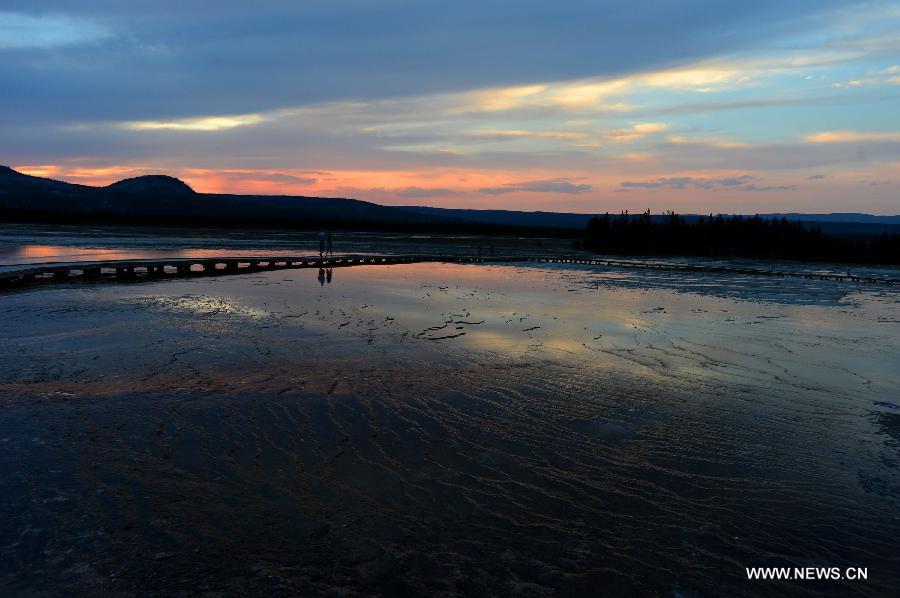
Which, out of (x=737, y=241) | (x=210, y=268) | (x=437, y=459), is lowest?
(x=437, y=459)

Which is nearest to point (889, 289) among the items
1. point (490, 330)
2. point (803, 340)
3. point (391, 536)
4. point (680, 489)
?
point (803, 340)

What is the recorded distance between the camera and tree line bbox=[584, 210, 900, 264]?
50.9m

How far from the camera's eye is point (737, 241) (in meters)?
56.2

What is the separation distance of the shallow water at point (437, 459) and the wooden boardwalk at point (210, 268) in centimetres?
1172

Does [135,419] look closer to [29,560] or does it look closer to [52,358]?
[29,560]

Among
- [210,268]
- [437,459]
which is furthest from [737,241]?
[437,459]

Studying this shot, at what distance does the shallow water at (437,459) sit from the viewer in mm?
5035

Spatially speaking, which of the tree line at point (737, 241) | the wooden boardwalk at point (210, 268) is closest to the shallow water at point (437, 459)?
the wooden boardwalk at point (210, 268)

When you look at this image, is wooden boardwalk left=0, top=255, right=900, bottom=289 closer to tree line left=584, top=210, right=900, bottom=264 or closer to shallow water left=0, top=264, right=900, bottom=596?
shallow water left=0, top=264, right=900, bottom=596

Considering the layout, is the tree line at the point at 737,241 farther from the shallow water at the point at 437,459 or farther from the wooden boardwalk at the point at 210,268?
the shallow water at the point at 437,459

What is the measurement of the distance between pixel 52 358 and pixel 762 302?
21.6 metres

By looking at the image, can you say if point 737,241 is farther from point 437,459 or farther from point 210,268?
point 437,459

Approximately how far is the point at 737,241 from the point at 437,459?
55773mm

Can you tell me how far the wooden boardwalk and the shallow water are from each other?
1172 cm
